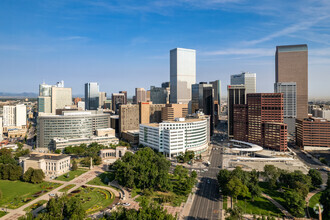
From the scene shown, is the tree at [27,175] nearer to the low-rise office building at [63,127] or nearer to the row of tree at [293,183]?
the low-rise office building at [63,127]

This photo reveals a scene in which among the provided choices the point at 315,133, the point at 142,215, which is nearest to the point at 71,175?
the point at 142,215

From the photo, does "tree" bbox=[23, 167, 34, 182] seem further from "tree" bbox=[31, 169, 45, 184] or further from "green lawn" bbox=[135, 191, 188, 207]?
"green lawn" bbox=[135, 191, 188, 207]

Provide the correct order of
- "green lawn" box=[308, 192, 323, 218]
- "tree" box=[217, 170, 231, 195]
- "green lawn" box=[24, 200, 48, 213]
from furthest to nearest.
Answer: "tree" box=[217, 170, 231, 195], "green lawn" box=[24, 200, 48, 213], "green lawn" box=[308, 192, 323, 218]

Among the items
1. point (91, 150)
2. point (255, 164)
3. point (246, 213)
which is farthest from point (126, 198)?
point (255, 164)

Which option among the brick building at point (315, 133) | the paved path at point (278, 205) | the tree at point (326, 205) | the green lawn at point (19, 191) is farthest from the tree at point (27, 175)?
the brick building at point (315, 133)

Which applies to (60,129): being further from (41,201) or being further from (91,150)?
(41,201)

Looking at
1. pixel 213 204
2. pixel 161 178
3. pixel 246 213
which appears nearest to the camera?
pixel 246 213

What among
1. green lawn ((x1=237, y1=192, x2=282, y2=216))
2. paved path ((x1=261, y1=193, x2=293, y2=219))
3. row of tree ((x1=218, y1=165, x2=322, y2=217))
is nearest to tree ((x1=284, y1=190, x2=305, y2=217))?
row of tree ((x1=218, y1=165, x2=322, y2=217))
